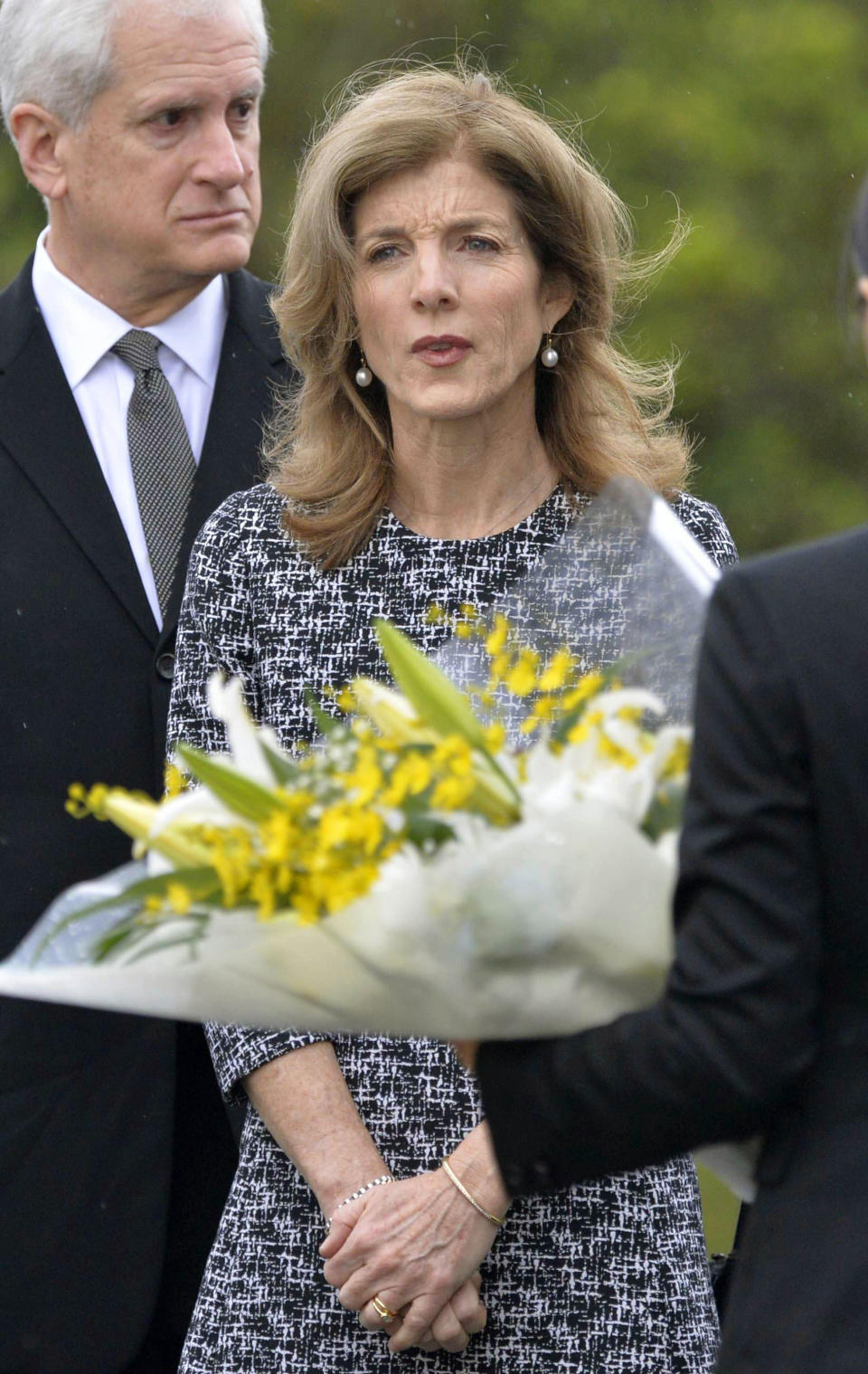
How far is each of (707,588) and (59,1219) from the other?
2.05 metres

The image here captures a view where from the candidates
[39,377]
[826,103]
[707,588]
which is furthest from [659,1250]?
[826,103]

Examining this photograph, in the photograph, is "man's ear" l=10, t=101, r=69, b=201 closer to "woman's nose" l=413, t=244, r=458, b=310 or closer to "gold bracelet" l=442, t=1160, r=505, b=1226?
"woman's nose" l=413, t=244, r=458, b=310

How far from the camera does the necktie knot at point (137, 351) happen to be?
12.6ft

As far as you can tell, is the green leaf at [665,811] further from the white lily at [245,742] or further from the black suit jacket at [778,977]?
the white lily at [245,742]

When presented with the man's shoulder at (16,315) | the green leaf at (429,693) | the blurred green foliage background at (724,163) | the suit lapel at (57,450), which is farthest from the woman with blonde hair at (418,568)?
the blurred green foliage background at (724,163)

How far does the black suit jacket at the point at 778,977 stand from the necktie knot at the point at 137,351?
231cm

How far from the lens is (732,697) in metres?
1.72

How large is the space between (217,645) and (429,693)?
4.17 ft

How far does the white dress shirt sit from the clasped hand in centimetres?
147

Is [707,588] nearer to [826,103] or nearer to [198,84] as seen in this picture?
[198,84]

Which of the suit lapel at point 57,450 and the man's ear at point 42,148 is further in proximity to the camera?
the man's ear at point 42,148

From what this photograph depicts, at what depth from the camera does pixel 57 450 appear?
12.2ft

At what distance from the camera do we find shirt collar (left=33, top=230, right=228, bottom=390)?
12.7 ft

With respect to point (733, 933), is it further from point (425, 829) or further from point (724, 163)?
point (724, 163)
